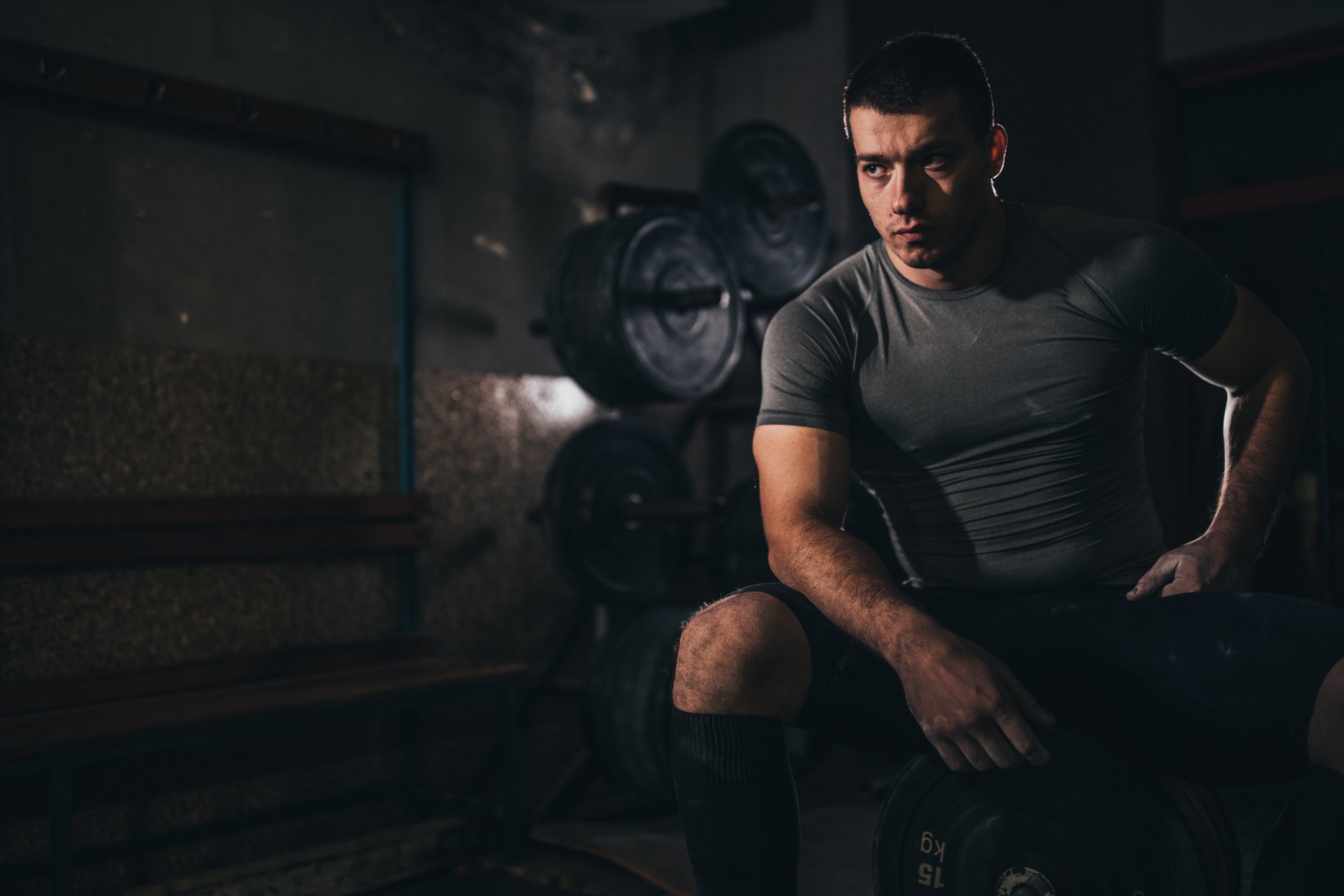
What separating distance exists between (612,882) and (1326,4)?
122 inches

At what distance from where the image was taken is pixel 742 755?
1099 millimetres

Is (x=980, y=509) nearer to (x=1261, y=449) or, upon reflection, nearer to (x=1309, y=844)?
(x=1261, y=449)

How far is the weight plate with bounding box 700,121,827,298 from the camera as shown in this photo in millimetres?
2910

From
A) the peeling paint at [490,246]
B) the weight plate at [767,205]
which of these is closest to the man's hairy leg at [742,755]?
the weight plate at [767,205]

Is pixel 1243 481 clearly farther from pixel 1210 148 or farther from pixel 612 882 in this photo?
pixel 1210 148

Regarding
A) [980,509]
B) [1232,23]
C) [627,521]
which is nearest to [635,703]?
[627,521]

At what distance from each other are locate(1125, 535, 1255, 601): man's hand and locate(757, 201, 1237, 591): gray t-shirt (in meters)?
0.10

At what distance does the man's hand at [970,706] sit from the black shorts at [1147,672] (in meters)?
0.13

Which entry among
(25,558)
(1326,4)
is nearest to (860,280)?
(25,558)

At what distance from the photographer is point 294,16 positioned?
2521mm

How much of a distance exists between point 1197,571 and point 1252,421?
248 millimetres

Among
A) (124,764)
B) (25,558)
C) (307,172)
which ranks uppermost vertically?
(307,172)

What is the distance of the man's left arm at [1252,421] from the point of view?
49.1 inches

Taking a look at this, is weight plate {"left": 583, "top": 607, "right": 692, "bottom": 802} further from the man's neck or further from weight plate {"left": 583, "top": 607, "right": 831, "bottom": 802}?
the man's neck
